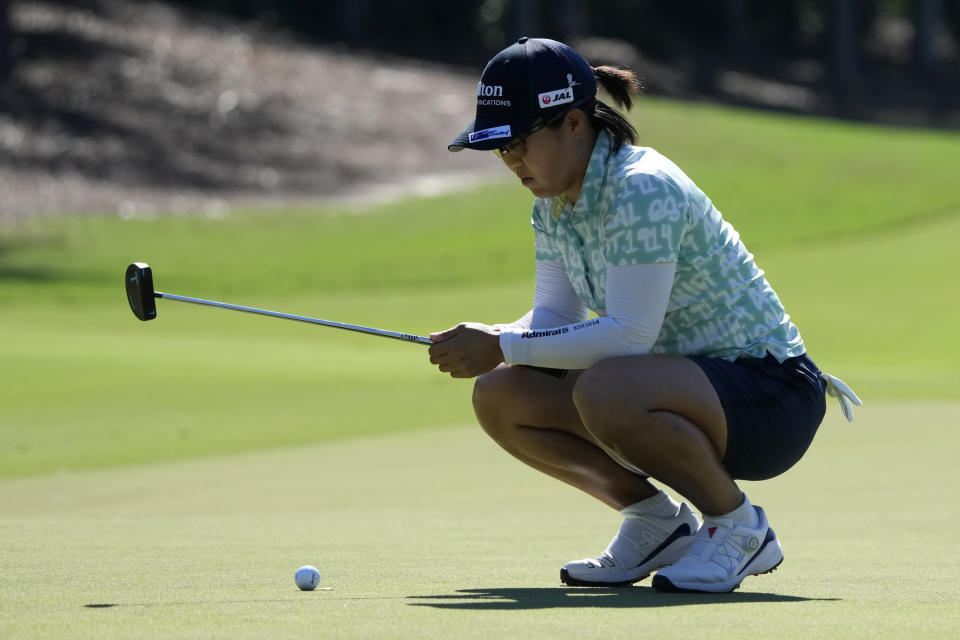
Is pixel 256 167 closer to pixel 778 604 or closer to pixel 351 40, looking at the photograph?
pixel 351 40

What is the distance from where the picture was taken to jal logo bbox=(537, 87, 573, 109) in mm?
3736

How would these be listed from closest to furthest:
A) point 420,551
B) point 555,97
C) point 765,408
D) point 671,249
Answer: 1. point 671,249
2. point 555,97
3. point 765,408
4. point 420,551

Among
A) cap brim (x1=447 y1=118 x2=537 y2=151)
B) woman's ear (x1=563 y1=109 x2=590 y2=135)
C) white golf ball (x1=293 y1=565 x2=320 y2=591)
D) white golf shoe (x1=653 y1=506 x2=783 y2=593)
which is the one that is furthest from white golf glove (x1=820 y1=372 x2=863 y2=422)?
white golf ball (x1=293 y1=565 x2=320 y2=591)

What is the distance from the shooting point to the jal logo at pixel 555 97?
374 cm

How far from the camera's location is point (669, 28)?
172 ft

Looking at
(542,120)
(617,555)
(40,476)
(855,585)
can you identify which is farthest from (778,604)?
(40,476)

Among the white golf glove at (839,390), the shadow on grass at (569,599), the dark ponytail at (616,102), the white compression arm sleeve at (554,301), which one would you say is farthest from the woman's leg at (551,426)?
the dark ponytail at (616,102)

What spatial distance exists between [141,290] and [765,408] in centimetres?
178

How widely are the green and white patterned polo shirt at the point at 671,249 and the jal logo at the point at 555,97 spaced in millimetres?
164

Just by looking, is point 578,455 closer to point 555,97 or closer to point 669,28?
point 555,97

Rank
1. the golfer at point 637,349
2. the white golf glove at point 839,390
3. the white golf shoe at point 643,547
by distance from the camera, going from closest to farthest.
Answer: the golfer at point 637,349 < the white golf shoe at point 643,547 < the white golf glove at point 839,390

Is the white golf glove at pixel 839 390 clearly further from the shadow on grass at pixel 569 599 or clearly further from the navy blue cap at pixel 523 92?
the navy blue cap at pixel 523 92

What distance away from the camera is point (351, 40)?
138ft

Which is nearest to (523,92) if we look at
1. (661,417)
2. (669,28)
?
(661,417)
